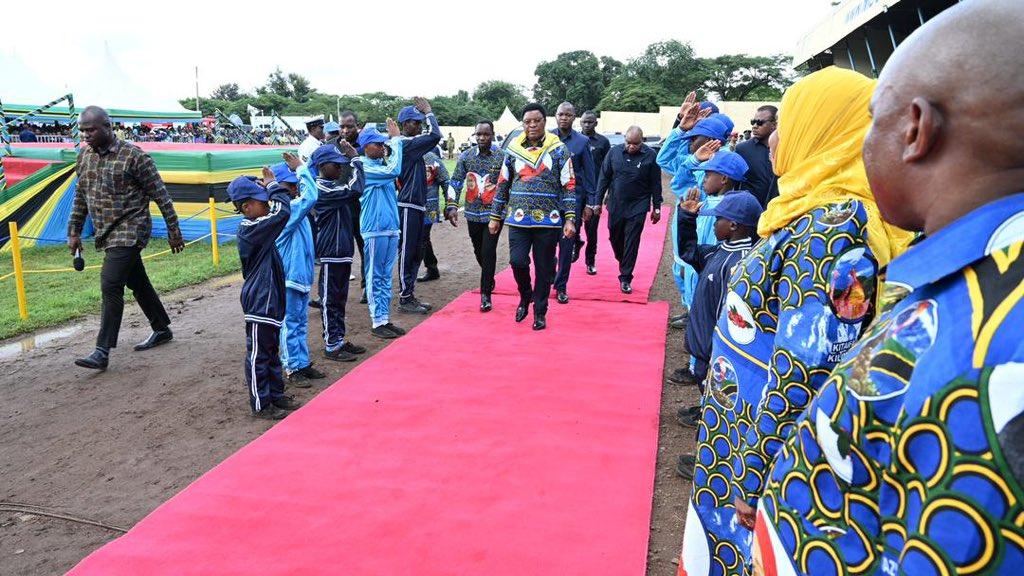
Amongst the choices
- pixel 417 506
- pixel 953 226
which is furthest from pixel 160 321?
pixel 953 226

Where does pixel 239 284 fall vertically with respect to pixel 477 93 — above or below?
below

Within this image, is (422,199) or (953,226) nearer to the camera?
(953,226)

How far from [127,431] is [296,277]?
1398mm

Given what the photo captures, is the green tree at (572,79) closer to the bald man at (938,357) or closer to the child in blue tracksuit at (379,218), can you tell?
the child in blue tracksuit at (379,218)

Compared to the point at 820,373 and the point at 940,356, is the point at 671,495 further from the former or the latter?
the point at 940,356

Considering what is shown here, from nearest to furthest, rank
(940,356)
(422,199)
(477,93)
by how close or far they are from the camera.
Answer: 1. (940,356)
2. (422,199)
3. (477,93)

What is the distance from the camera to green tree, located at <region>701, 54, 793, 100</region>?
2163 inches

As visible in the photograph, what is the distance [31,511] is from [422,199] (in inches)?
159

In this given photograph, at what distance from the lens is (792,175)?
5.75 feet

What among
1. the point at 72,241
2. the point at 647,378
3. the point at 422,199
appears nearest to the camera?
the point at 647,378

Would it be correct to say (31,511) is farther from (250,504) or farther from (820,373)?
(820,373)

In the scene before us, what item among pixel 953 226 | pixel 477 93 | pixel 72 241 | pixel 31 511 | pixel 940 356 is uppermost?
pixel 477 93

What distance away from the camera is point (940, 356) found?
0.70 metres

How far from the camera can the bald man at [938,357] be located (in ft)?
2.13
